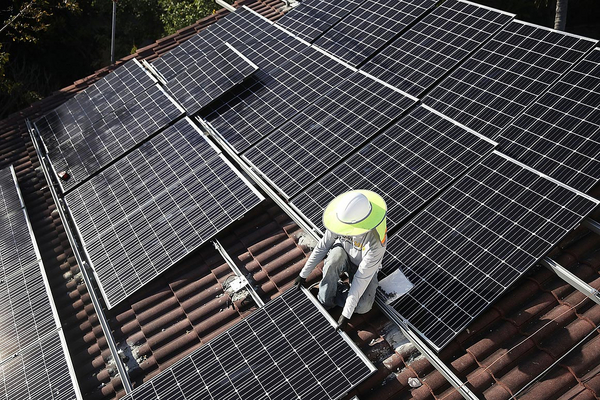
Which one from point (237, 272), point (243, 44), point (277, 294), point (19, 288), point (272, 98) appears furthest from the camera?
point (243, 44)

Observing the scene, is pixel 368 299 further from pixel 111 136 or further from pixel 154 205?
pixel 111 136

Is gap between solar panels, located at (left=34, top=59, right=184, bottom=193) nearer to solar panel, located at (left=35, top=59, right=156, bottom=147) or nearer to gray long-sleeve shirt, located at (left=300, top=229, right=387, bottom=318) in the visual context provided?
solar panel, located at (left=35, top=59, right=156, bottom=147)

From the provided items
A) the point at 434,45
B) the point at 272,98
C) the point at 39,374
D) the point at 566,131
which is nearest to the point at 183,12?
the point at 272,98

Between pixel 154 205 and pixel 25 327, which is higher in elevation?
pixel 154 205

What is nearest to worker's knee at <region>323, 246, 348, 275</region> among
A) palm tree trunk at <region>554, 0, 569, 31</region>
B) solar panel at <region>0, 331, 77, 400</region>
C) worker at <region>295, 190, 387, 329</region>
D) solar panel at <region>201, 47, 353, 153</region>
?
worker at <region>295, 190, 387, 329</region>

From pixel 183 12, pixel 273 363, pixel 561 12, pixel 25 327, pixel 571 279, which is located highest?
pixel 571 279

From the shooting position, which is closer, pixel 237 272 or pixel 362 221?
pixel 362 221

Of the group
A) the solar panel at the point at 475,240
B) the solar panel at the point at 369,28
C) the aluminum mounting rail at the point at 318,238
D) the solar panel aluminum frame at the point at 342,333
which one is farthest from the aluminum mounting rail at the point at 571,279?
the solar panel at the point at 369,28
